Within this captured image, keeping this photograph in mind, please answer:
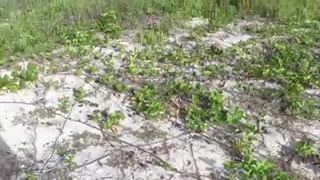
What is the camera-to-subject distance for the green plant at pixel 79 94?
13.1 feet

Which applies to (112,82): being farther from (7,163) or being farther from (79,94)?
(7,163)

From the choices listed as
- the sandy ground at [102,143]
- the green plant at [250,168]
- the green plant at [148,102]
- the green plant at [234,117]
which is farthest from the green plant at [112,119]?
the green plant at [250,168]

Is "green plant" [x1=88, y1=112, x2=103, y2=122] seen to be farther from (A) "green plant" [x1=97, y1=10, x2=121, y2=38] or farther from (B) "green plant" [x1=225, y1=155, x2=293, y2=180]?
(A) "green plant" [x1=97, y1=10, x2=121, y2=38]

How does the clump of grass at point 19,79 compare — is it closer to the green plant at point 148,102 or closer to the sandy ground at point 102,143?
the sandy ground at point 102,143

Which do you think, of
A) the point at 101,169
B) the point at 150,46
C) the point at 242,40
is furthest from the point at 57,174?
the point at 242,40

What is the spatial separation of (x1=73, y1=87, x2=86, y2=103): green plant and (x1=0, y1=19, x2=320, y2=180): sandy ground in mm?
45

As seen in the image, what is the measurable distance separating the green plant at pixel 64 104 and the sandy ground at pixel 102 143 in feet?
0.11

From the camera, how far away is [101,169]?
3219mm

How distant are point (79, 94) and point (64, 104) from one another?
0.21 m

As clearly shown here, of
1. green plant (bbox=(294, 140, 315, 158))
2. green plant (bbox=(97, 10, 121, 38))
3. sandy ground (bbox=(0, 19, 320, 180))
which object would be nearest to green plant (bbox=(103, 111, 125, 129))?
sandy ground (bbox=(0, 19, 320, 180))

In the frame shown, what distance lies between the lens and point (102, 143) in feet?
11.4

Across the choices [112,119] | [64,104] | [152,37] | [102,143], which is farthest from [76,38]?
[102,143]

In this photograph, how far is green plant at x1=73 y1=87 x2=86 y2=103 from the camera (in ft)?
13.1

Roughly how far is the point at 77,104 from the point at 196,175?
1327 millimetres
